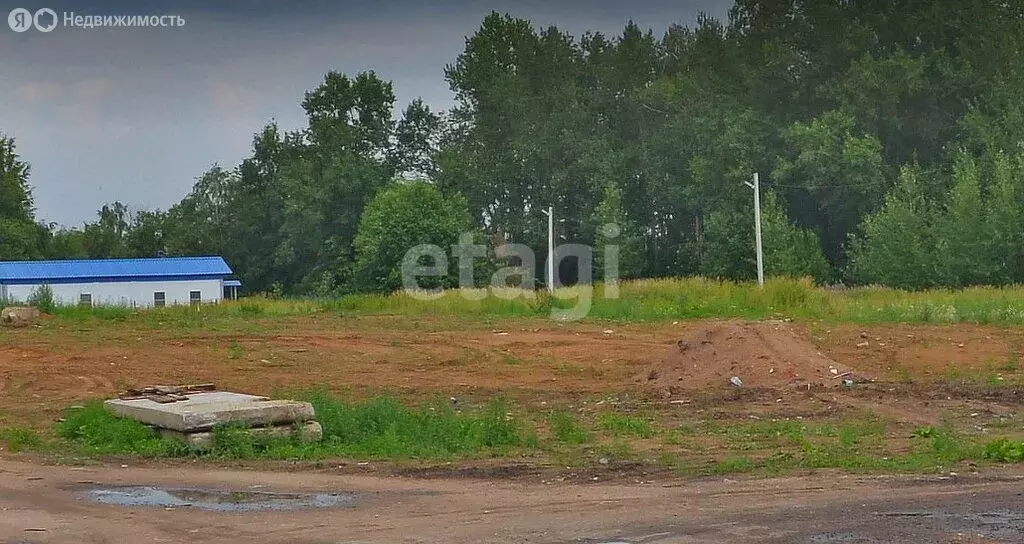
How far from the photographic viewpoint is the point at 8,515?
923 centimetres

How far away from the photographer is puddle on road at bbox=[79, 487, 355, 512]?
31.2 feet

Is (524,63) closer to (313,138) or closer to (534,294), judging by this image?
(313,138)

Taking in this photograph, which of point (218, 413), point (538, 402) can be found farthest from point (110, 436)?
point (538, 402)

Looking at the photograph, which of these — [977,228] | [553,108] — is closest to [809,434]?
[977,228]

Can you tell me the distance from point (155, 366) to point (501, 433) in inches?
421

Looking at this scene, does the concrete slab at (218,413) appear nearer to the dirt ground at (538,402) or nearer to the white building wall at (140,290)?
the dirt ground at (538,402)

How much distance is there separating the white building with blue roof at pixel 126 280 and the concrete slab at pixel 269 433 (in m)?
48.8

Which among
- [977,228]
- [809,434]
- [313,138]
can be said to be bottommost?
[809,434]

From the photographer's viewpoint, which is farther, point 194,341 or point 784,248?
point 784,248

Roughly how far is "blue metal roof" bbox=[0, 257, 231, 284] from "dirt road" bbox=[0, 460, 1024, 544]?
52986mm

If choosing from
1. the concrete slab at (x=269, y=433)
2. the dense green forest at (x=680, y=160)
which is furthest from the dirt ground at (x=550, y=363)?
the dense green forest at (x=680, y=160)

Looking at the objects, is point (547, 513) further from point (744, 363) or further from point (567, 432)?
A: point (744, 363)

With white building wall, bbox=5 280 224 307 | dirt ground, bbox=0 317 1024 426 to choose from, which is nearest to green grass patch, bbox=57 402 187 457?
dirt ground, bbox=0 317 1024 426

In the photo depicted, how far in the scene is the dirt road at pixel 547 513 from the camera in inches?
322
